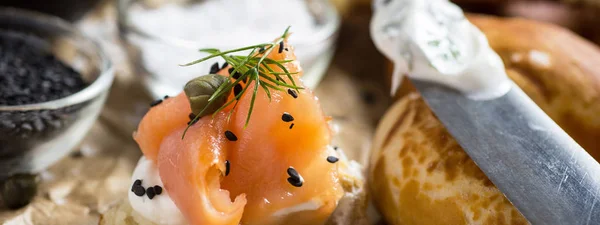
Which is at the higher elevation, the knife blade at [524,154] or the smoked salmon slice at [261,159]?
the smoked salmon slice at [261,159]

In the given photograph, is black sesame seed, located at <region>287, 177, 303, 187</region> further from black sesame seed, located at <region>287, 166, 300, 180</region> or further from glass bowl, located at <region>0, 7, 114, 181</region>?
glass bowl, located at <region>0, 7, 114, 181</region>

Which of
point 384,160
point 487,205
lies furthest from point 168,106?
point 487,205

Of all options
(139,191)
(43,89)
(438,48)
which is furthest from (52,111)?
(438,48)

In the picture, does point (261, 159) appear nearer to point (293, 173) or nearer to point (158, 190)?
point (293, 173)

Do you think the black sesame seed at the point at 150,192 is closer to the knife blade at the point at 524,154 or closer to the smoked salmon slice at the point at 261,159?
the smoked salmon slice at the point at 261,159

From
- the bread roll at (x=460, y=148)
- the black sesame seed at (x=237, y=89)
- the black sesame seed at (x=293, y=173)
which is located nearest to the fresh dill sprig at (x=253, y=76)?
the black sesame seed at (x=237, y=89)

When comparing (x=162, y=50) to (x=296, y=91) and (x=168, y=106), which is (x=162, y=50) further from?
(x=296, y=91)

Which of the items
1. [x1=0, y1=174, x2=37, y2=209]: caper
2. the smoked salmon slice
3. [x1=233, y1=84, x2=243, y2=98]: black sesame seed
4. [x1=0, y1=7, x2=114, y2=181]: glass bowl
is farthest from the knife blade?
[x1=0, y1=174, x2=37, y2=209]: caper
